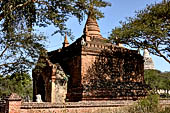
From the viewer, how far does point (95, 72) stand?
67.6ft

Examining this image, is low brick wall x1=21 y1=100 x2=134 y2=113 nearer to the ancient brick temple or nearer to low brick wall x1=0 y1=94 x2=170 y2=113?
low brick wall x1=0 y1=94 x2=170 y2=113

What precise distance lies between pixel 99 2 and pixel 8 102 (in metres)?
6.21

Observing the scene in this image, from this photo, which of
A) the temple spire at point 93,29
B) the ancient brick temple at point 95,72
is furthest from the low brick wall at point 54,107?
the temple spire at point 93,29

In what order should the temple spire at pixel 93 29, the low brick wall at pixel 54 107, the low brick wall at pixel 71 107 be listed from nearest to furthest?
1. the low brick wall at pixel 54 107
2. the low brick wall at pixel 71 107
3. the temple spire at pixel 93 29

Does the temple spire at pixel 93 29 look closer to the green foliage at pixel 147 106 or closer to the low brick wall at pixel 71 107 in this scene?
the low brick wall at pixel 71 107

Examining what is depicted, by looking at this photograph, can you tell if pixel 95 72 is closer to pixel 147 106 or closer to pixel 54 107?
pixel 54 107

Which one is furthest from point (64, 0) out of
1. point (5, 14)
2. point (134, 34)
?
point (134, 34)

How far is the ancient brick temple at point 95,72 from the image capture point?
19.7m

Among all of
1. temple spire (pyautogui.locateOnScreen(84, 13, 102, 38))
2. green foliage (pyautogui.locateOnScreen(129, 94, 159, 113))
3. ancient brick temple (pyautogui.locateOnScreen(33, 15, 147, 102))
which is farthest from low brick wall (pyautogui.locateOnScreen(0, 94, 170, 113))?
temple spire (pyautogui.locateOnScreen(84, 13, 102, 38))

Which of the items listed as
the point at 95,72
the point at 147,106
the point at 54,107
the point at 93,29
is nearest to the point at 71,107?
the point at 54,107

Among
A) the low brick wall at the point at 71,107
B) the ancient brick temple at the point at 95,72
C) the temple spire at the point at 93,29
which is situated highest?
the temple spire at the point at 93,29

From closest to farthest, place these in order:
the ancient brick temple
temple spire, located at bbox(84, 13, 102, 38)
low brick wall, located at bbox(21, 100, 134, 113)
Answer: low brick wall, located at bbox(21, 100, 134, 113)
the ancient brick temple
temple spire, located at bbox(84, 13, 102, 38)

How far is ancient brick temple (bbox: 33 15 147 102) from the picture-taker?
64.5 ft

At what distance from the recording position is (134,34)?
22.0 m
